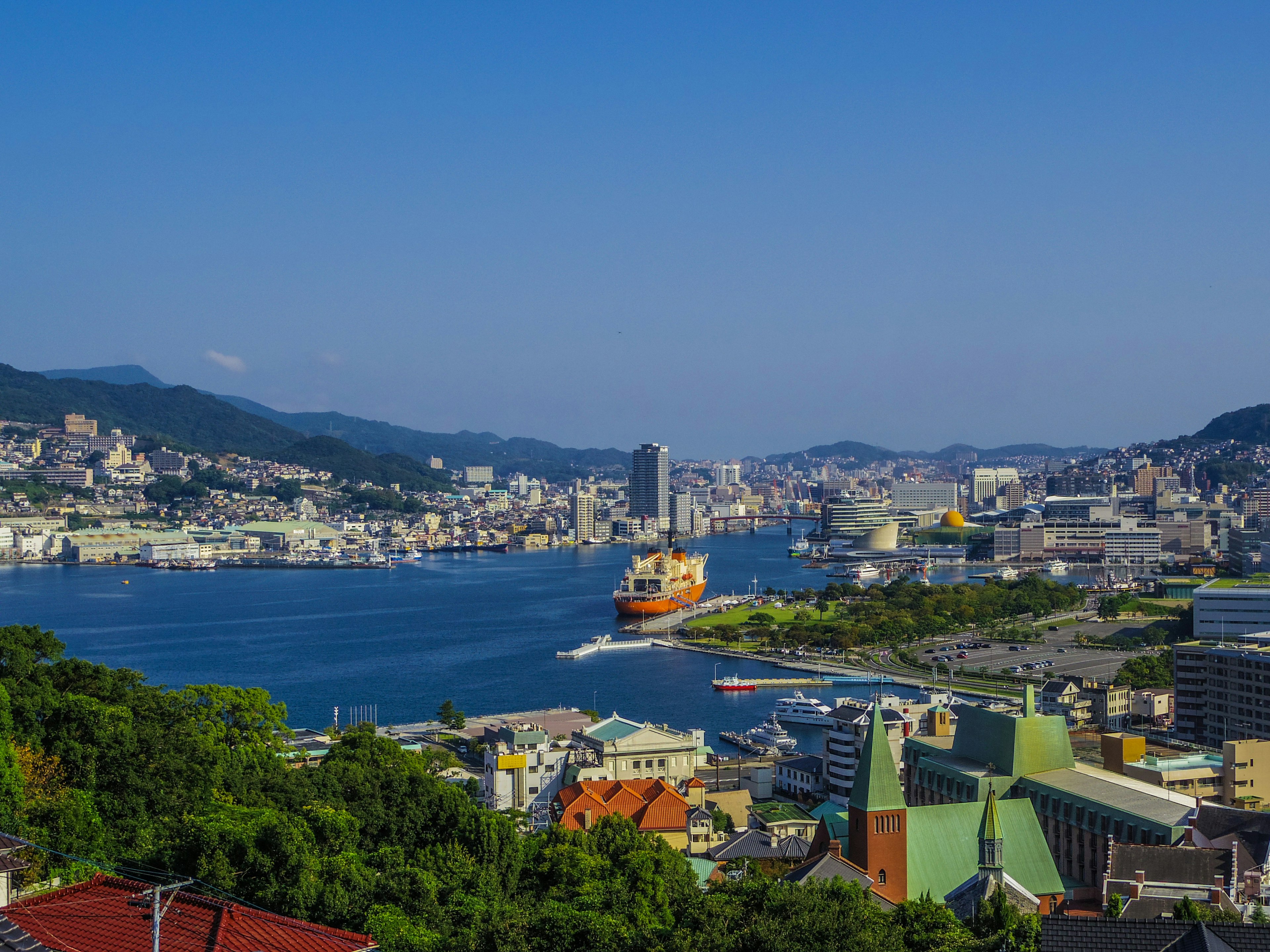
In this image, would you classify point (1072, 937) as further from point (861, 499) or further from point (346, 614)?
point (861, 499)

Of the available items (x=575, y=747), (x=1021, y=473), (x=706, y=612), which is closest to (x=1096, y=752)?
(x=575, y=747)

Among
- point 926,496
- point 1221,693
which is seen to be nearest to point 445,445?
point 926,496

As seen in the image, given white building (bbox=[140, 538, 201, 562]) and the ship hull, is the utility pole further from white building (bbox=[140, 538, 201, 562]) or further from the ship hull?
white building (bbox=[140, 538, 201, 562])

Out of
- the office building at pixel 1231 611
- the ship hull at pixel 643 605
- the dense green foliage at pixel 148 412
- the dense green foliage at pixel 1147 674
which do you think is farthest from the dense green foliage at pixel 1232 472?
the dense green foliage at pixel 148 412

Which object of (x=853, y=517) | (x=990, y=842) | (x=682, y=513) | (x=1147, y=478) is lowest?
(x=990, y=842)

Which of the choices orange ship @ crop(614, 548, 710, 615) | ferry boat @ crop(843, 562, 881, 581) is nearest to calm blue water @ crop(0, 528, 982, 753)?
orange ship @ crop(614, 548, 710, 615)

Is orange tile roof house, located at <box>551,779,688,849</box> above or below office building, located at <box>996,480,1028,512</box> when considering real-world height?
below

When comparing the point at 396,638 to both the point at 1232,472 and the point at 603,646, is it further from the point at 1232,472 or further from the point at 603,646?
the point at 1232,472
